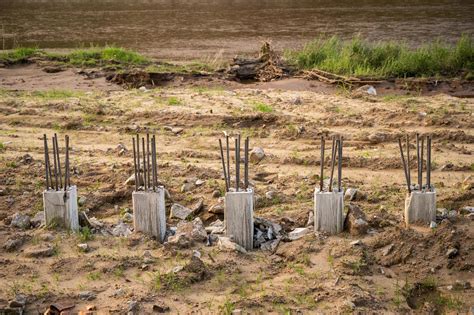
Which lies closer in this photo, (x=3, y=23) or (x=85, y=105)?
(x=85, y=105)

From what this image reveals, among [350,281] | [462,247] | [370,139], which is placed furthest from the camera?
[370,139]

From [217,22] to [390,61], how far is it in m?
8.82

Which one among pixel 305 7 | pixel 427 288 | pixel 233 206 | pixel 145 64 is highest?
pixel 305 7

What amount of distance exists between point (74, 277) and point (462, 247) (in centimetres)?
239

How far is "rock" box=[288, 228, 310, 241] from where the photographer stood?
4.96 m

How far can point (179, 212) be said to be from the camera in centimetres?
551

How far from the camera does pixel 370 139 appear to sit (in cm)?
718

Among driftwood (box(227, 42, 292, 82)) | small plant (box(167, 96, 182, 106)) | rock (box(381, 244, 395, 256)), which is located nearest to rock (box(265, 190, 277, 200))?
rock (box(381, 244, 395, 256))

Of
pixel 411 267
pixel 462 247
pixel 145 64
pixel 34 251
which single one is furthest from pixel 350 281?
pixel 145 64

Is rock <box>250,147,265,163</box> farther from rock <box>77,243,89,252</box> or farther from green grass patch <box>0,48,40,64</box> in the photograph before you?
green grass patch <box>0,48,40,64</box>

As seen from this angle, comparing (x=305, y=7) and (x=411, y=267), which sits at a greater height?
(x=305, y=7)

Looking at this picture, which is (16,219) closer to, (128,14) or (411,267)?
(411,267)

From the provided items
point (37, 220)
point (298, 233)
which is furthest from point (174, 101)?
point (298, 233)

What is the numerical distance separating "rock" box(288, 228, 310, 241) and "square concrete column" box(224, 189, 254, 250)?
292mm
